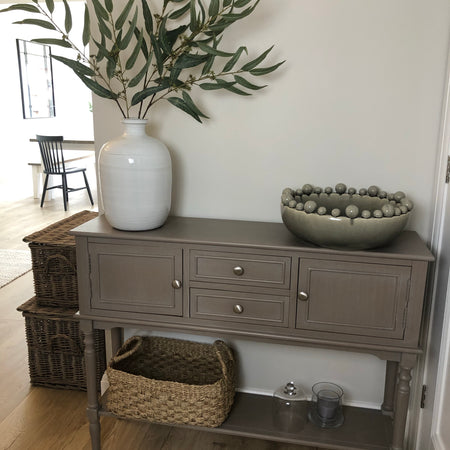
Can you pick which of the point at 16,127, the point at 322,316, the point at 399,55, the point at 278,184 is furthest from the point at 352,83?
the point at 16,127

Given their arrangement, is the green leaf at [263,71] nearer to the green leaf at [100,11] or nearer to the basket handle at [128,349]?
the green leaf at [100,11]

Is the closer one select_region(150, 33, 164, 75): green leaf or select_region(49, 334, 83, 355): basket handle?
select_region(150, 33, 164, 75): green leaf

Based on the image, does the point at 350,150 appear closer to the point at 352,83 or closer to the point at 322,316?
the point at 352,83

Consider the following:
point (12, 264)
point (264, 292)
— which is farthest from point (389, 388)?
point (12, 264)

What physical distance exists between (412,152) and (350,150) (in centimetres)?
22

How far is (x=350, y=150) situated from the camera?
1.84 metres

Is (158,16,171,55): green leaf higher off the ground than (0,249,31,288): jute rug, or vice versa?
(158,16,171,55): green leaf

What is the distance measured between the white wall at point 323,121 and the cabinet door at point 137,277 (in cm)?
38

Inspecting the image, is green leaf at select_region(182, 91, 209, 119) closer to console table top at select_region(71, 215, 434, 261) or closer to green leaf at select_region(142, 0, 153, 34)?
green leaf at select_region(142, 0, 153, 34)

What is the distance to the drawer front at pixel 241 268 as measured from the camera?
1.62m

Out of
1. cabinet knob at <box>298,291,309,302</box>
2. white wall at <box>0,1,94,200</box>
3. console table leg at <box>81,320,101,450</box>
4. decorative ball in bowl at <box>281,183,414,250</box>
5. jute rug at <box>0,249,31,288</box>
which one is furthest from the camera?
white wall at <box>0,1,94,200</box>

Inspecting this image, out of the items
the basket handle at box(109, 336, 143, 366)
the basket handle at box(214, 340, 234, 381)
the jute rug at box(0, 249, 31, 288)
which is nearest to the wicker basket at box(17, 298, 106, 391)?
the basket handle at box(109, 336, 143, 366)

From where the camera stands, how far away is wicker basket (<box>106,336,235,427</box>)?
179 cm

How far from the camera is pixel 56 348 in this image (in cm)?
240
